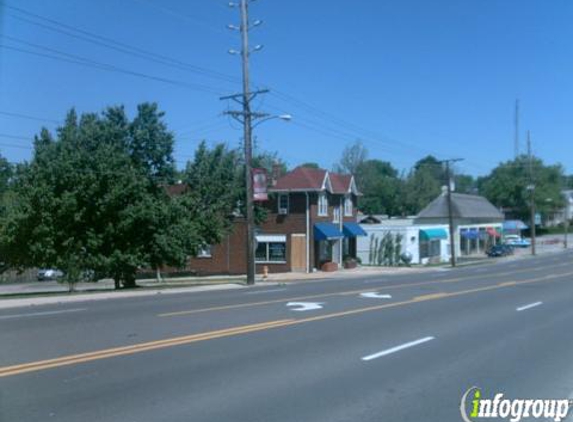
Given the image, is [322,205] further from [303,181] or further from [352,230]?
[352,230]

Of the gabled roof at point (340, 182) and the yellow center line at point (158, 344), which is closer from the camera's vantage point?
the yellow center line at point (158, 344)

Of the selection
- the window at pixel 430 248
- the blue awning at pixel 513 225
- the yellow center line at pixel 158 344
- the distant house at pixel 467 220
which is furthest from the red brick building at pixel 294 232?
the blue awning at pixel 513 225

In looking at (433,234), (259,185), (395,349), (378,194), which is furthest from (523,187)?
(395,349)

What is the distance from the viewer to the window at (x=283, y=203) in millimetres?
49531

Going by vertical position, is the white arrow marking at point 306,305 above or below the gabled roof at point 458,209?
below

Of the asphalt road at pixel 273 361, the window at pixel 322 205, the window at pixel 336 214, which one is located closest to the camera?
the asphalt road at pixel 273 361

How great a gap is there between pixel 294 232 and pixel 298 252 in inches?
56.7

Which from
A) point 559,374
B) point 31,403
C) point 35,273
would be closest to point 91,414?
point 31,403

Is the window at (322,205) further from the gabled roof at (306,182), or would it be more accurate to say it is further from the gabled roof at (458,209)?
the gabled roof at (458,209)

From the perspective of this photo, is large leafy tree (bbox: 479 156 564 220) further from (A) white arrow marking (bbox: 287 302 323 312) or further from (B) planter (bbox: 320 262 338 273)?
(A) white arrow marking (bbox: 287 302 323 312)

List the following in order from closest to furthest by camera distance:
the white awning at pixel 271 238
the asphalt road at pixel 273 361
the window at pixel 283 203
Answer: the asphalt road at pixel 273 361
the window at pixel 283 203
the white awning at pixel 271 238

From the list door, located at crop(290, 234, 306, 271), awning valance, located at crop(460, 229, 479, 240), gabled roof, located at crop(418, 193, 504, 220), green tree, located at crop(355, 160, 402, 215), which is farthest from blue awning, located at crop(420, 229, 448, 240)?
green tree, located at crop(355, 160, 402, 215)

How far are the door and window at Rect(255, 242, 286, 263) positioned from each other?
2.29 ft

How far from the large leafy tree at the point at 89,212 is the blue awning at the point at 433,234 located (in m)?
33.0
